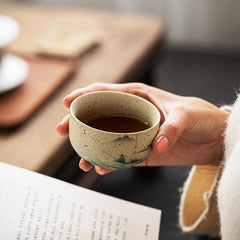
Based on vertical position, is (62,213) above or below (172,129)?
below

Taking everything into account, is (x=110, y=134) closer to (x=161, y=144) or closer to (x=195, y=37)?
(x=161, y=144)

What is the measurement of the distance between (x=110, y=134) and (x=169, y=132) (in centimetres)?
12

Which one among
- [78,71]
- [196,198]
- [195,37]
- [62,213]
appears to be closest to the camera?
[62,213]

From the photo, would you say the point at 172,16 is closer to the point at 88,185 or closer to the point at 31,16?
the point at 31,16

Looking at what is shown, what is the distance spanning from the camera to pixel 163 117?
758 mm

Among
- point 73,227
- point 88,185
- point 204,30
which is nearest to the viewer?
point 73,227

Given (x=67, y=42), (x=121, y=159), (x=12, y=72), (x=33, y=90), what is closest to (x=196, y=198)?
(x=121, y=159)

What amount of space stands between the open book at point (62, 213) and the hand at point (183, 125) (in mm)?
66

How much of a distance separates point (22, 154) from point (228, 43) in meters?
2.18

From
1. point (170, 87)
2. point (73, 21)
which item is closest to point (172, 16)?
point (170, 87)

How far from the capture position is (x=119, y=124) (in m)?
0.66

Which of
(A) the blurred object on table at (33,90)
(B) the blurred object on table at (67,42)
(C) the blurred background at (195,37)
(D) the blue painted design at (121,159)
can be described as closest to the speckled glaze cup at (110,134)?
(D) the blue painted design at (121,159)

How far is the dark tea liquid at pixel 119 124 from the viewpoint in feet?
2.13

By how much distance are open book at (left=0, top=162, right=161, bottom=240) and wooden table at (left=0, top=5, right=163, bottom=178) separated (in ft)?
0.39
